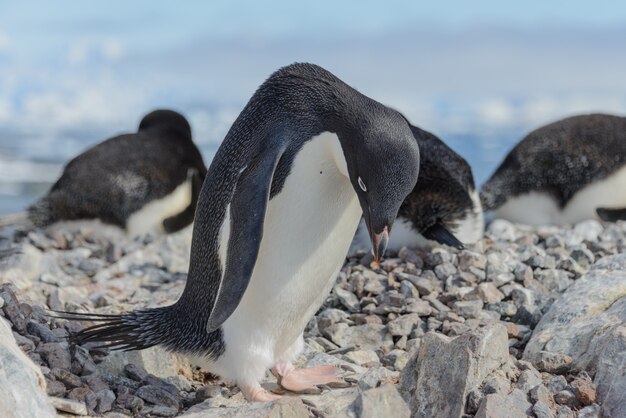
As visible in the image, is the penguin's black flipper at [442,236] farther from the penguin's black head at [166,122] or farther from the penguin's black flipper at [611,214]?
the penguin's black head at [166,122]

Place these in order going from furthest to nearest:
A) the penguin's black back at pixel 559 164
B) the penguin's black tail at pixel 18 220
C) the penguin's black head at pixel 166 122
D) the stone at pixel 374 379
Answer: the penguin's black head at pixel 166 122
the penguin's black back at pixel 559 164
the penguin's black tail at pixel 18 220
the stone at pixel 374 379

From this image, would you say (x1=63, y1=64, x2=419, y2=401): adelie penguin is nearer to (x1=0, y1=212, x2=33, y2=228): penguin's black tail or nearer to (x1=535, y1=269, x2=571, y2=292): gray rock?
(x1=535, y1=269, x2=571, y2=292): gray rock

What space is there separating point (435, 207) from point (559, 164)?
2709mm

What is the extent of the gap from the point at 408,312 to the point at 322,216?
1.21 m

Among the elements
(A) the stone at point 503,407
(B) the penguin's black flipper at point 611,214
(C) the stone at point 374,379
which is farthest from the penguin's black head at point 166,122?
(A) the stone at point 503,407

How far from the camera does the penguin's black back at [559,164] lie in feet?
25.9

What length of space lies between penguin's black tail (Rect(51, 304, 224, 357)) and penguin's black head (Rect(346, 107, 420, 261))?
2.77 feet

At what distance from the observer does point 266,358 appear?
3645mm

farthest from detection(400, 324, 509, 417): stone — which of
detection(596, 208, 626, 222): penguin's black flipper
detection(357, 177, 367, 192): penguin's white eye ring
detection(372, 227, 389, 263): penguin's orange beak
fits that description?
detection(596, 208, 626, 222): penguin's black flipper

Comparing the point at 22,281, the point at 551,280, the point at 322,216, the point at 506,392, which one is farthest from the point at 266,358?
the point at 22,281

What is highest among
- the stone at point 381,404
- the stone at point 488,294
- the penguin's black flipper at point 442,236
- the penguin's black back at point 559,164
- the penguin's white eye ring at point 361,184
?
the penguin's white eye ring at point 361,184

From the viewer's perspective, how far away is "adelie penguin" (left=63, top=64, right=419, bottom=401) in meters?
3.28

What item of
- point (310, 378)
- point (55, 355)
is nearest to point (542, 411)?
point (310, 378)

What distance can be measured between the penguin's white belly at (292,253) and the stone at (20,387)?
839mm
